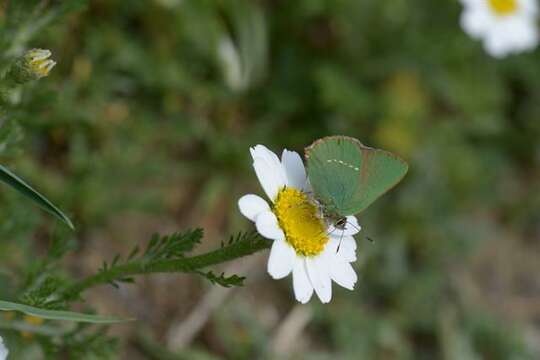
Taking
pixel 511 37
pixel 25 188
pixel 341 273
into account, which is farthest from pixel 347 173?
pixel 511 37

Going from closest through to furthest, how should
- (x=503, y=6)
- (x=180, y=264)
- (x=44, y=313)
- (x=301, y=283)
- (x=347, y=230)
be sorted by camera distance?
(x=44, y=313) → (x=301, y=283) → (x=180, y=264) → (x=347, y=230) → (x=503, y=6)

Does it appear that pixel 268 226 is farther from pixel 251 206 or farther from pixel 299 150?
pixel 299 150

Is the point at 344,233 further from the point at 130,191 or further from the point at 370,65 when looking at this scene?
the point at 370,65

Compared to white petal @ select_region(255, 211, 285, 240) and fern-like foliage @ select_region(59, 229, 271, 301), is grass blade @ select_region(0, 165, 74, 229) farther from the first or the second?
white petal @ select_region(255, 211, 285, 240)

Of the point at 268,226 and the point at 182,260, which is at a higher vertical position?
the point at 268,226

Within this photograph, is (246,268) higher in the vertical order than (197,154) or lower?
lower

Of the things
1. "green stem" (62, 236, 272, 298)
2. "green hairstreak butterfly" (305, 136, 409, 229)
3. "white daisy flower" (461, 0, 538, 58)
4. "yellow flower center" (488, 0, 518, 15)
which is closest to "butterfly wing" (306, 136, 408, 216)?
"green hairstreak butterfly" (305, 136, 409, 229)

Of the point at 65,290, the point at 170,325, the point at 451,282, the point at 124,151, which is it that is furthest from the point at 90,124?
the point at 451,282
